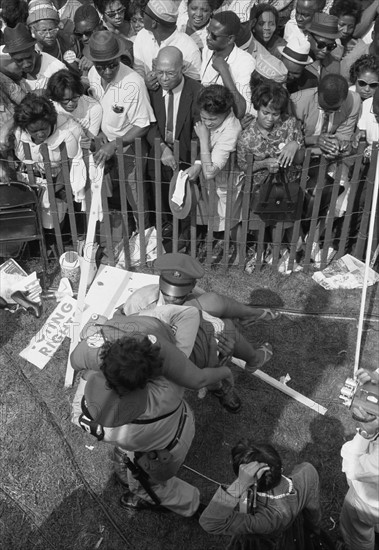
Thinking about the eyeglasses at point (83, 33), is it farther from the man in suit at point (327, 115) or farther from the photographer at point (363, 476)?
the photographer at point (363, 476)

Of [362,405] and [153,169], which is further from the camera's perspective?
[153,169]

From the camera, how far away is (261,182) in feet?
19.9

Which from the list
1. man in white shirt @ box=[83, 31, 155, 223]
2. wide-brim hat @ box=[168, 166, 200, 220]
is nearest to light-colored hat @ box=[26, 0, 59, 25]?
man in white shirt @ box=[83, 31, 155, 223]

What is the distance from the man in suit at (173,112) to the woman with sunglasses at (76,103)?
22.2 inches

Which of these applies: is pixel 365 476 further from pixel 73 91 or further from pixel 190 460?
pixel 73 91

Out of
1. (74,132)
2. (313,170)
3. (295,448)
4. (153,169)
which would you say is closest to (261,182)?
(313,170)

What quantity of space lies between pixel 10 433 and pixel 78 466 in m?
0.65

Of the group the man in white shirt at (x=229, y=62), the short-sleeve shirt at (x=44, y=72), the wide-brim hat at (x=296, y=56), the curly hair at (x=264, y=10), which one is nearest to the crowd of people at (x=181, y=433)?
the man in white shirt at (x=229, y=62)

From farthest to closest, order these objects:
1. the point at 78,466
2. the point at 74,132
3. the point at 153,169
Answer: the point at 153,169 → the point at 74,132 → the point at 78,466

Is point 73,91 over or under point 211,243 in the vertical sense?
over

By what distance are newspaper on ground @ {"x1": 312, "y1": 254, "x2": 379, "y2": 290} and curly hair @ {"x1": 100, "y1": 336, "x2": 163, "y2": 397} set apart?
3.42 m

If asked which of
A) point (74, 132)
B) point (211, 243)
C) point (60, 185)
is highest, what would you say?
point (74, 132)

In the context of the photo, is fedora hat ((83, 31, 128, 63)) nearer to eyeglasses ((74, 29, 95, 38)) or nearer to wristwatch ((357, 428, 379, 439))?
eyeglasses ((74, 29, 95, 38))

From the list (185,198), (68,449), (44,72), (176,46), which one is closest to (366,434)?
(68,449)
